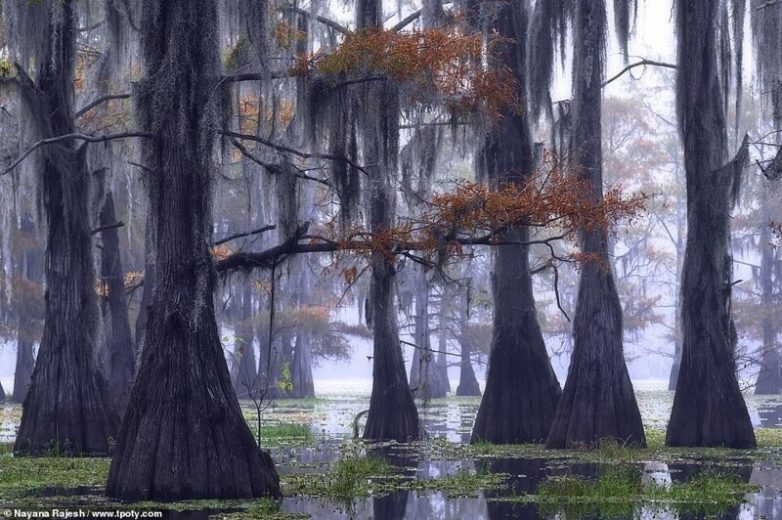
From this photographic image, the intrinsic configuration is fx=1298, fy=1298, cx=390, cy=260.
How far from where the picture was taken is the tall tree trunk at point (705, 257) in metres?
19.0

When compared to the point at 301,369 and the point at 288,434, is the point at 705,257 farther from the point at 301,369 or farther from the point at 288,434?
the point at 301,369

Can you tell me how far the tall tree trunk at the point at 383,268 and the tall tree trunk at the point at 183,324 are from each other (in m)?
2.24

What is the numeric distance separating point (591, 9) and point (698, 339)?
5.51m

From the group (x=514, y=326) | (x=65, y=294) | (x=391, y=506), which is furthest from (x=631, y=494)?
(x=65, y=294)

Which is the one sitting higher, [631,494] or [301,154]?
[301,154]

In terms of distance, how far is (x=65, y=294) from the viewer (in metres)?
18.7

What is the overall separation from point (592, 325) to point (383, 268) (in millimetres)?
5148

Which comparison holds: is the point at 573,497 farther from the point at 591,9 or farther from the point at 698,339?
the point at 591,9

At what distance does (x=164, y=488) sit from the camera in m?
12.1

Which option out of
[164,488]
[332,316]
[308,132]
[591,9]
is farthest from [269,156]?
[332,316]

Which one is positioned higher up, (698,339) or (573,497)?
(698,339)

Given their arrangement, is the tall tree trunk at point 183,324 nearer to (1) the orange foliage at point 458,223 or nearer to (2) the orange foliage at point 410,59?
(2) the orange foliage at point 410,59

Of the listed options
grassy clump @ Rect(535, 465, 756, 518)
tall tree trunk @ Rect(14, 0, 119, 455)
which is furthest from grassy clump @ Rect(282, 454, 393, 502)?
tall tree trunk @ Rect(14, 0, 119, 455)

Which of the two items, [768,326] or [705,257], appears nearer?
[705,257]
